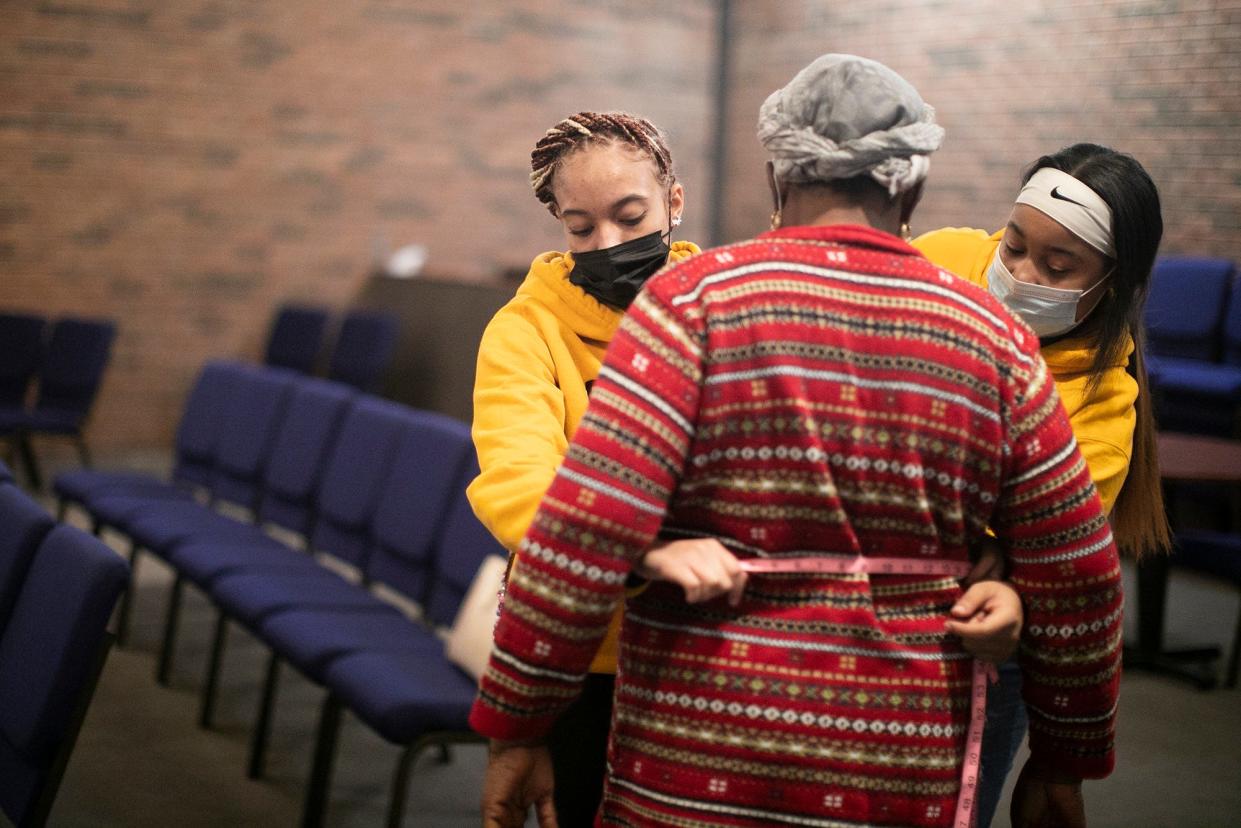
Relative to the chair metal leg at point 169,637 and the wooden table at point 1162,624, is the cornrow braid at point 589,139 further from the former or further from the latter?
the wooden table at point 1162,624

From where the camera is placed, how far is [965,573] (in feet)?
3.85

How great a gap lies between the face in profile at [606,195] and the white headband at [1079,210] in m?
0.49

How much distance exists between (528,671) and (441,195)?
8.13m

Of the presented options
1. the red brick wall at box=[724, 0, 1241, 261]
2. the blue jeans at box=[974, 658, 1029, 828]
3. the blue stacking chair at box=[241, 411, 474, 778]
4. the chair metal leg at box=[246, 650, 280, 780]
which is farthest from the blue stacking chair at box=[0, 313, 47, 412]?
the blue jeans at box=[974, 658, 1029, 828]

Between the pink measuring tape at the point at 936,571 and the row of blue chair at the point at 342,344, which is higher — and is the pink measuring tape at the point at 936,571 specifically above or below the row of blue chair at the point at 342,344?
above

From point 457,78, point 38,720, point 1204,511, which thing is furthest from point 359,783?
point 457,78

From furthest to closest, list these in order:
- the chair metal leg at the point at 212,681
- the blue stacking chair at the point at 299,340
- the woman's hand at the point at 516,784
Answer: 1. the blue stacking chair at the point at 299,340
2. the chair metal leg at the point at 212,681
3. the woman's hand at the point at 516,784

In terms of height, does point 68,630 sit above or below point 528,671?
below

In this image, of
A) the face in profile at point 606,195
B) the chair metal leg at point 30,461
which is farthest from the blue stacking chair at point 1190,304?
the chair metal leg at point 30,461

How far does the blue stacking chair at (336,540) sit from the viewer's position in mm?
3424

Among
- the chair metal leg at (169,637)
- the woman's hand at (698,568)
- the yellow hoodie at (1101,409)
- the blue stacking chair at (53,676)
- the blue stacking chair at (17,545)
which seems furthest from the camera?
the chair metal leg at (169,637)

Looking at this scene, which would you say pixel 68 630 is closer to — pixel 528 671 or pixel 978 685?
pixel 528 671

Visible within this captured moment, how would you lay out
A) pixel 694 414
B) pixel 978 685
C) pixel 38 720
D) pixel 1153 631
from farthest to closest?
pixel 1153 631 → pixel 38 720 → pixel 978 685 → pixel 694 414

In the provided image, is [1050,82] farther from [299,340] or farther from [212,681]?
[212,681]
